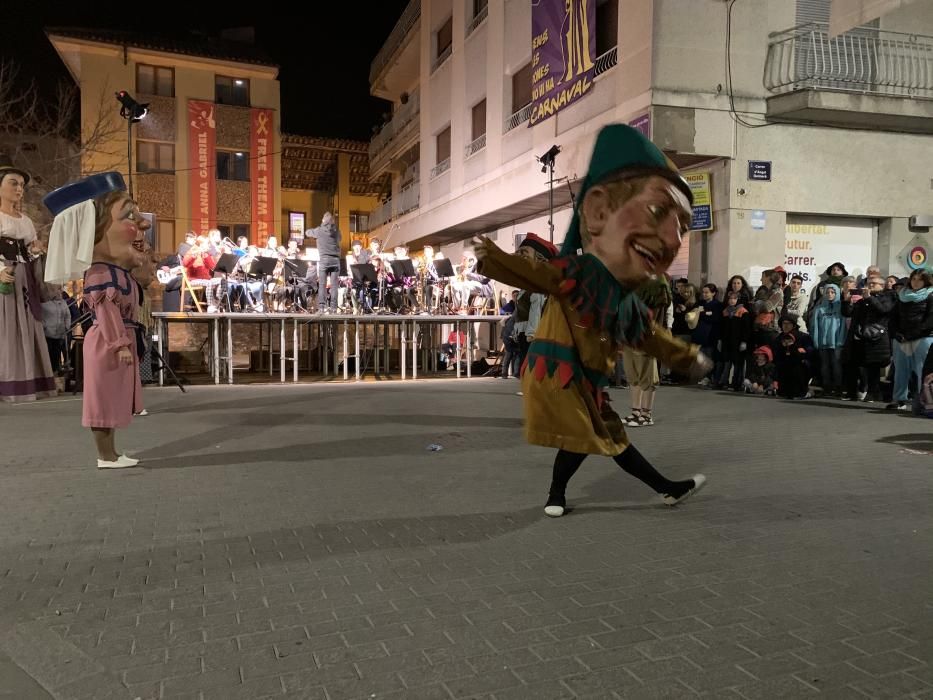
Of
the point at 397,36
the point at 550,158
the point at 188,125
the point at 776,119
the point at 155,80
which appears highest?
the point at 397,36

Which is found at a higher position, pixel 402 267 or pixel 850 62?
pixel 850 62

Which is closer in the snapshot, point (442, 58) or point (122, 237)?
point (122, 237)

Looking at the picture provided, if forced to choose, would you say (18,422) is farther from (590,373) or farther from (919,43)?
(919,43)

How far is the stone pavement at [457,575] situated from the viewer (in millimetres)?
2508

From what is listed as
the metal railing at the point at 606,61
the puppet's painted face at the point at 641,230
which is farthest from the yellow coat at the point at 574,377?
the metal railing at the point at 606,61

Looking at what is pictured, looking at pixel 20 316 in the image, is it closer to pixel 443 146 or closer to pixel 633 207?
pixel 633 207

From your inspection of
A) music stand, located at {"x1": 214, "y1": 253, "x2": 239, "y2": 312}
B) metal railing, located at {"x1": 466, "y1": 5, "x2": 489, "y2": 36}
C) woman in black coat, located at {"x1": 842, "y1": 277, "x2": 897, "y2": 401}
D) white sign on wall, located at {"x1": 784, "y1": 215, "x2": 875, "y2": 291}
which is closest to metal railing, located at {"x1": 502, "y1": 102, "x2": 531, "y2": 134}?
metal railing, located at {"x1": 466, "y1": 5, "x2": 489, "y2": 36}

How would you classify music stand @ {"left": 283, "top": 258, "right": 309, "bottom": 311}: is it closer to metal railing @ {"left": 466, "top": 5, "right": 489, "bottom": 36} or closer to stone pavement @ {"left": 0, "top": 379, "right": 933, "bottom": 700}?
metal railing @ {"left": 466, "top": 5, "right": 489, "bottom": 36}

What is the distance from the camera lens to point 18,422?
28.3 ft

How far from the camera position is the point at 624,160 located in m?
3.98

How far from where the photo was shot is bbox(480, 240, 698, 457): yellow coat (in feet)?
13.4

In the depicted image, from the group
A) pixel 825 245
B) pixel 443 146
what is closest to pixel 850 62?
pixel 825 245

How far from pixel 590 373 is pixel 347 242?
3570 centimetres

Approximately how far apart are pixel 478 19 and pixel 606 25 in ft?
26.2
